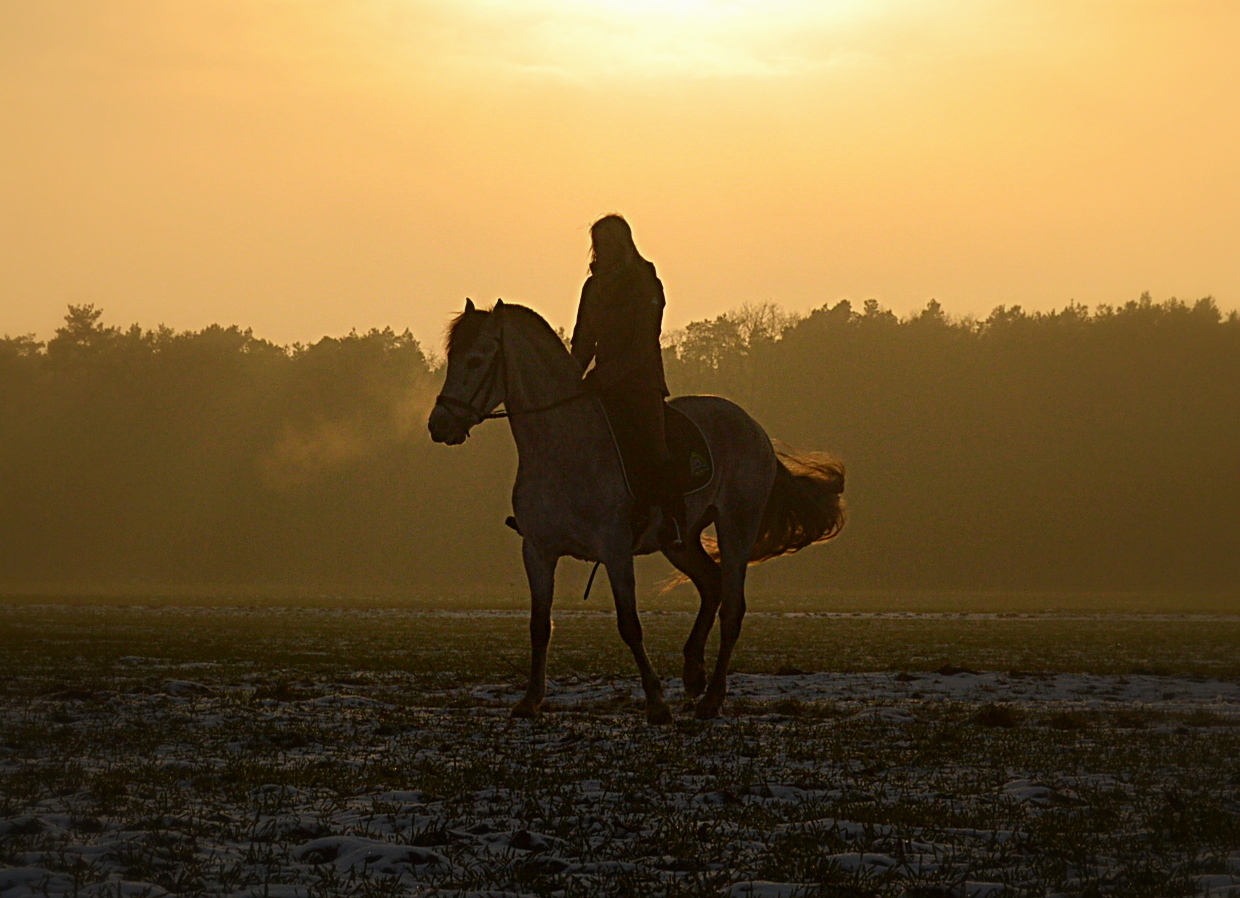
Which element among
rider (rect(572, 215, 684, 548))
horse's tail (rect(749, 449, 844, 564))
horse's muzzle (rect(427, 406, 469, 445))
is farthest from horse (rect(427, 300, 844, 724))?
horse's tail (rect(749, 449, 844, 564))

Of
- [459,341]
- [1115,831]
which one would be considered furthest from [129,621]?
[1115,831]

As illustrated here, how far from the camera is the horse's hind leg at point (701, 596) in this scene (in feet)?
A: 45.3

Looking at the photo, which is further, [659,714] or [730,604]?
[730,604]

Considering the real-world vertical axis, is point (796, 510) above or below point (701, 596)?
above

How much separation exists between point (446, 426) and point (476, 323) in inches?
38.9

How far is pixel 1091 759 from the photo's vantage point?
945 centimetres

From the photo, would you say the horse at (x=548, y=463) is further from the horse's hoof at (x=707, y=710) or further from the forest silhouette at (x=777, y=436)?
the forest silhouette at (x=777, y=436)

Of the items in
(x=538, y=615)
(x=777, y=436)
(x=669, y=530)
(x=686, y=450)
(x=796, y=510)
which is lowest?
(x=538, y=615)

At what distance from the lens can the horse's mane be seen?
12.2m

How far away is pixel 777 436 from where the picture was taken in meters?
99.4

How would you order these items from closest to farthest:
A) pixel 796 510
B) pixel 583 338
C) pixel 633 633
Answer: pixel 633 633
pixel 583 338
pixel 796 510

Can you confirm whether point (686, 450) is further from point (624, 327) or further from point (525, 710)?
point (525, 710)

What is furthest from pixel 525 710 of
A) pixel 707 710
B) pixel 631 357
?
pixel 631 357

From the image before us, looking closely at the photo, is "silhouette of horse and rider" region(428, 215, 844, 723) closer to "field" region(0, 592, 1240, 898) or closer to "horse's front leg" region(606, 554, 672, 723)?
"horse's front leg" region(606, 554, 672, 723)
